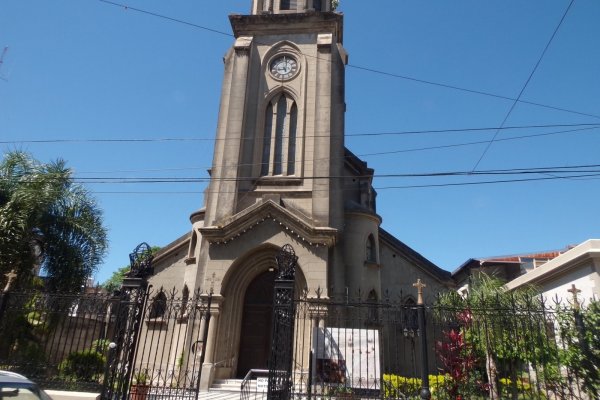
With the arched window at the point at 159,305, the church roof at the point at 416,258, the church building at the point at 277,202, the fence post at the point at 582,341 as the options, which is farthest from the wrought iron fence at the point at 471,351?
A: the church roof at the point at 416,258

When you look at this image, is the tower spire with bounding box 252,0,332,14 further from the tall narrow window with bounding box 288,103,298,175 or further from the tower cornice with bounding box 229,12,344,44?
the tall narrow window with bounding box 288,103,298,175

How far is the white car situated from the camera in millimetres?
6629

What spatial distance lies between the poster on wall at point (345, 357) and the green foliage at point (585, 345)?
5.12 m

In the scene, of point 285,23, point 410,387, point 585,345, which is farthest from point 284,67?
point 585,345

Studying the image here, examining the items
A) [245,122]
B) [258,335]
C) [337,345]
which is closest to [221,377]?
[258,335]

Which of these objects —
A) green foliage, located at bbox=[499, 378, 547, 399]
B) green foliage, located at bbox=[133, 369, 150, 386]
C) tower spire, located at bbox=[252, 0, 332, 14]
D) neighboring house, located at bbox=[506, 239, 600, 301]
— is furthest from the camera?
tower spire, located at bbox=[252, 0, 332, 14]

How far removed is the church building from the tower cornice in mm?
59

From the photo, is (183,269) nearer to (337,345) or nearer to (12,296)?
(12,296)

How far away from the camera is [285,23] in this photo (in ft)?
79.5

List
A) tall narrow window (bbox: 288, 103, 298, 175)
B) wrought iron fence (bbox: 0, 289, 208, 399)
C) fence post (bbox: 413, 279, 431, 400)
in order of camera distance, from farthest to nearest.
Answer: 1. tall narrow window (bbox: 288, 103, 298, 175)
2. wrought iron fence (bbox: 0, 289, 208, 399)
3. fence post (bbox: 413, 279, 431, 400)

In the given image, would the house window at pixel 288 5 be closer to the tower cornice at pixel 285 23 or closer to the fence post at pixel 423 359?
the tower cornice at pixel 285 23

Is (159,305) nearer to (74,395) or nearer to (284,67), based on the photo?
(74,395)

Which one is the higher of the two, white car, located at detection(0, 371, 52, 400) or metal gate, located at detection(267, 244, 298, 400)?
metal gate, located at detection(267, 244, 298, 400)

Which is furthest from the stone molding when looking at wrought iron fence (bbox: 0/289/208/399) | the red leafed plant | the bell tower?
the red leafed plant
